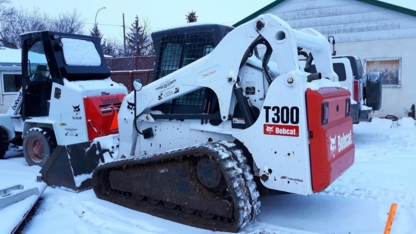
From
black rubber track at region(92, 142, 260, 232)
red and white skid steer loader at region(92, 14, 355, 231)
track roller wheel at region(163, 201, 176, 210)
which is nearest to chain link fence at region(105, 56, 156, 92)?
red and white skid steer loader at region(92, 14, 355, 231)

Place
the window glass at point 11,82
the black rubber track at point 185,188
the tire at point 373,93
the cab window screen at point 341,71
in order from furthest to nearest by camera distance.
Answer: the window glass at point 11,82 → the tire at point 373,93 → the cab window screen at point 341,71 → the black rubber track at point 185,188

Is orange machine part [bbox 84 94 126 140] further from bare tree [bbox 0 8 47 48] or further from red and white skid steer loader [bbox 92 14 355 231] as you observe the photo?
bare tree [bbox 0 8 47 48]

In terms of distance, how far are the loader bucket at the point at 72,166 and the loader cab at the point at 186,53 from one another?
127cm

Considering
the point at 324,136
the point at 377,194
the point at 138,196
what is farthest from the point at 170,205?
the point at 377,194

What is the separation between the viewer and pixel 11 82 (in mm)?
14102

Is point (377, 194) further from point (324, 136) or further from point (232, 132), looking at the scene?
point (232, 132)

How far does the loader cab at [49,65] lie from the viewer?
23.2ft

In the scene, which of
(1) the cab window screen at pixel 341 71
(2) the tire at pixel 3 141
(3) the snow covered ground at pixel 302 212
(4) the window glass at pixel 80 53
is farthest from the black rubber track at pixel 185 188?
(1) the cab window screen at pixel 341 71

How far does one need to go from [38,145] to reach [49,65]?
4.86 feet

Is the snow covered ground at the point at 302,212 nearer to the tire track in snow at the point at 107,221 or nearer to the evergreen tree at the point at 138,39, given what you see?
the tire track in snow at the point at 107,221

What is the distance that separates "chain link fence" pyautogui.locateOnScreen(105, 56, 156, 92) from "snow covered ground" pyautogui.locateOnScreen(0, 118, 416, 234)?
314 inches

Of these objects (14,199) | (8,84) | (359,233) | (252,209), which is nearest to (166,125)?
(252,209)

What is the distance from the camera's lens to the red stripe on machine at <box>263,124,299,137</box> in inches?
148

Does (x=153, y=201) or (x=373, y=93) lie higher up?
(x=373, y=93)
